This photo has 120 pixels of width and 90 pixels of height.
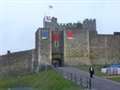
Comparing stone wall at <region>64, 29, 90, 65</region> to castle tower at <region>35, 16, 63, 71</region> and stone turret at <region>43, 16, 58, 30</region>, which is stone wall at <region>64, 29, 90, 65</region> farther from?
stone turret at <region>43, 16, 58, 30</region>

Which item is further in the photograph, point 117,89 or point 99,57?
point 99,57

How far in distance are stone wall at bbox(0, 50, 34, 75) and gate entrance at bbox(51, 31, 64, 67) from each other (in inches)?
172

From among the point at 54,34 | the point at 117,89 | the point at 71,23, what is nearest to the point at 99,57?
the point at 54,34

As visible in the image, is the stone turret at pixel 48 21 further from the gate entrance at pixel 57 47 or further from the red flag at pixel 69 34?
the red flag at pixel 69 34

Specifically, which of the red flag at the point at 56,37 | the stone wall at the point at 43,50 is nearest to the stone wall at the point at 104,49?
the red flag at the point at 56,37

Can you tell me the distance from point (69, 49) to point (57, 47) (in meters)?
2.13

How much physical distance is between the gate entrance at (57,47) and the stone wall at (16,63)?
4366 millimetres

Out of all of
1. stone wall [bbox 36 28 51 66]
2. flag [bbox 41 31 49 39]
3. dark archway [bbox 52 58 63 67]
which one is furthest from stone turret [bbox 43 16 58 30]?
dark archway [bbox 52 58 63 67]

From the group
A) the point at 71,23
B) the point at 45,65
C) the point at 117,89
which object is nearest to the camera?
the point at 117,89

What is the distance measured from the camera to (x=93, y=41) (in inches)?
3211

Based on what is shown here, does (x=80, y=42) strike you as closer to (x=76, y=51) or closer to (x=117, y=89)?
(x=76, y=51)

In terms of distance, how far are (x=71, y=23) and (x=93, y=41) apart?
72.2 ft

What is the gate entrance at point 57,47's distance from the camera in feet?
261

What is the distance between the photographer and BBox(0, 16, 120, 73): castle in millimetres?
79250
